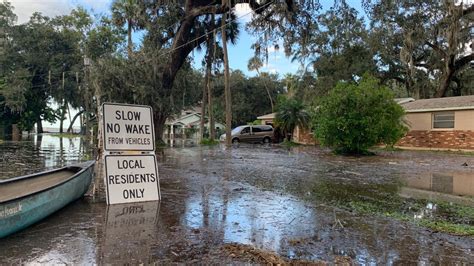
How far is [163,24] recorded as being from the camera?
75.9 ft

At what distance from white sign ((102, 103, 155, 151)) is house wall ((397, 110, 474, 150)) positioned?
64.9ft

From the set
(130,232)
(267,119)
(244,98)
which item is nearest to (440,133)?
(267,119)

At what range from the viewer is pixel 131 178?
20.5 ft

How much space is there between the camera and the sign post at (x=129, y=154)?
6.05 metres

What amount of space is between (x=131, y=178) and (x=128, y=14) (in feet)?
71.3

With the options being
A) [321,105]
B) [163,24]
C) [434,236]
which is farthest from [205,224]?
[163,24]

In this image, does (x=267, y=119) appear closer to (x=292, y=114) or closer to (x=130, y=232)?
(x=292, y=114)

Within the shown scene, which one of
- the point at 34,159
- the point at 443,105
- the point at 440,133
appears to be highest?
the point at 443,105

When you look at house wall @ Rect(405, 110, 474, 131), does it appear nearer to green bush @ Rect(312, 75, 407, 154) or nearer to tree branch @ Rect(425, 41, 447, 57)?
green bush @ Rect(312, 75, 407, 154)

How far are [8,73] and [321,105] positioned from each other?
37.2 meters

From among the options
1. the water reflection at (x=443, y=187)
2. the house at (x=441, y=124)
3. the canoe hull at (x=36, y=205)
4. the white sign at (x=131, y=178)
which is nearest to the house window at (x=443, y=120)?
the house at (x=441, y=124)

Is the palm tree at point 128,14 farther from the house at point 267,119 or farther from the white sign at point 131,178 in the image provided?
the white sign at point 131,178

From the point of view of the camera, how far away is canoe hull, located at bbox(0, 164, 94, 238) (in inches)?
161

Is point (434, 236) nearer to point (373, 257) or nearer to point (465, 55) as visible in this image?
point (373, 257)
